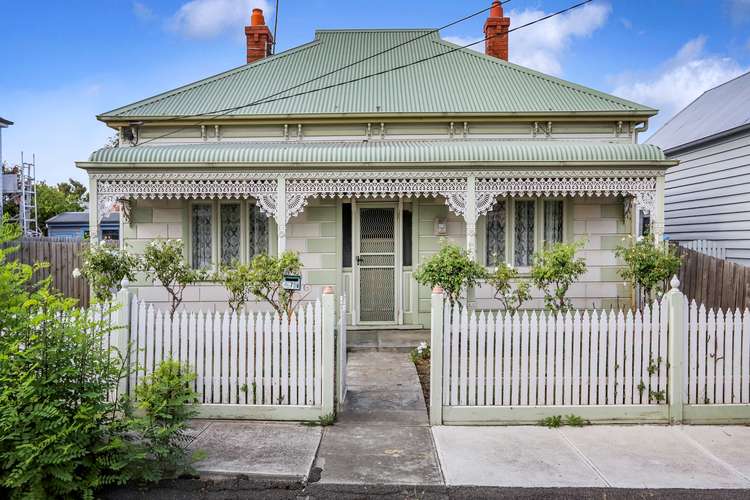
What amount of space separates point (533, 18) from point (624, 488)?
34.5 ft

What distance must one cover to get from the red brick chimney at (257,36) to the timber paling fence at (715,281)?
11630mm

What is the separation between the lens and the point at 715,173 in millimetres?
12969

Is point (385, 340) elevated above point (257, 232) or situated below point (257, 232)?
below

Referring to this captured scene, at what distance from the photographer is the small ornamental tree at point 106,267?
871cm

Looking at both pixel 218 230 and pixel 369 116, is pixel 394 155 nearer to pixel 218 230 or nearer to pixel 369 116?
pixel 369 116

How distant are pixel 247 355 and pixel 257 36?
1158 centimetres

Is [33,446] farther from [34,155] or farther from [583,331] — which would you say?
[34,155]

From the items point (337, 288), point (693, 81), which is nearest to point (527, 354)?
point (337, 288)

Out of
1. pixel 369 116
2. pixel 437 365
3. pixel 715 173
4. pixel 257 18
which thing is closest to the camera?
pixel 437 365

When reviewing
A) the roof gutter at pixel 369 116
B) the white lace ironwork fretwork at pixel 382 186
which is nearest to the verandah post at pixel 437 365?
the white lace ironwork fretwork at pixel 382 186

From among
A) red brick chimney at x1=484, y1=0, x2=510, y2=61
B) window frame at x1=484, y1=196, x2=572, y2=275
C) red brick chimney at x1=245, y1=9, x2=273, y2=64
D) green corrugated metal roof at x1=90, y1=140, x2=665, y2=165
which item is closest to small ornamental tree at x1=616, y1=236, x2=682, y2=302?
green corrugated metal roof at x1=90, y1=140, x2=665, y2=165

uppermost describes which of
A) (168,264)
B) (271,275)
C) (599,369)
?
(168,264)

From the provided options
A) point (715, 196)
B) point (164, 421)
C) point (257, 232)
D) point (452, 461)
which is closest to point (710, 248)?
point (715, 196)

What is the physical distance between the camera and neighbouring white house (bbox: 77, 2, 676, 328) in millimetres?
9594
